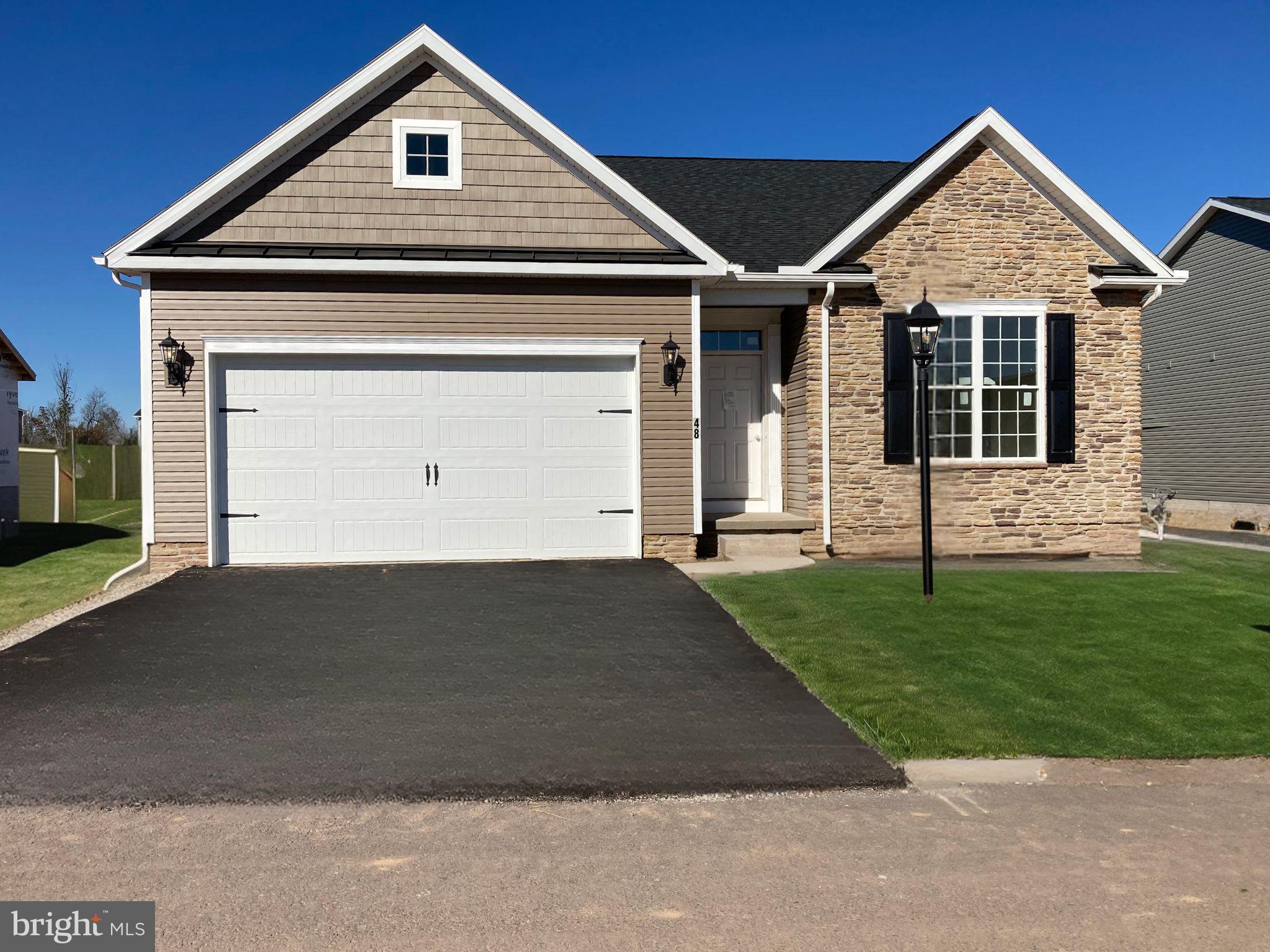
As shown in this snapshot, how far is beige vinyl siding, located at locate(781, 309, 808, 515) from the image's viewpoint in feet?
41.8

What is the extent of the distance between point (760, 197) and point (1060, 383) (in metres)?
5.40

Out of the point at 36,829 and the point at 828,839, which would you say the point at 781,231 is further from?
the point at 36,829

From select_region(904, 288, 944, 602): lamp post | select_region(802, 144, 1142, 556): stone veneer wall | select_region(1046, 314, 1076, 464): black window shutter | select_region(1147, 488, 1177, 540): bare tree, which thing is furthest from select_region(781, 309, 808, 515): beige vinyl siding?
select_region(1147, 488, 1177, 540): bare tree

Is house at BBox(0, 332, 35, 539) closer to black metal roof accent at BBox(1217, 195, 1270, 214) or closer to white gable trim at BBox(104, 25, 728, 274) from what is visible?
white gable trim at BBox(104, 25, 728, 274)

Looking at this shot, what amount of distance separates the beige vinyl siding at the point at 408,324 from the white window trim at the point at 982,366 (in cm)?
349

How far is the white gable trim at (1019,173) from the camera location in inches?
484

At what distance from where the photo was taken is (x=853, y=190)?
15.6m

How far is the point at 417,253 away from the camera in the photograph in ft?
36.3

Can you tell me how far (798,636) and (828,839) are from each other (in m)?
3.59

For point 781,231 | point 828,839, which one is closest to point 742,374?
point 781,231

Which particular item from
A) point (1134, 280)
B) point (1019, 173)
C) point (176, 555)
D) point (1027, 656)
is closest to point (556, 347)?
point (176, 555)

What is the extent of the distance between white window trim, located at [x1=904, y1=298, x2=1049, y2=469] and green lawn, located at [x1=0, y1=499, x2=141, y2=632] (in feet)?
33.8

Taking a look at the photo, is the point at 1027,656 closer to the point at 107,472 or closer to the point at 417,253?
the point at 417,253

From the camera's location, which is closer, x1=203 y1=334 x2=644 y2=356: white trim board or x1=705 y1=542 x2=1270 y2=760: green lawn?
x1=705 y1=542 x2=1270 y2=760: green lawn
